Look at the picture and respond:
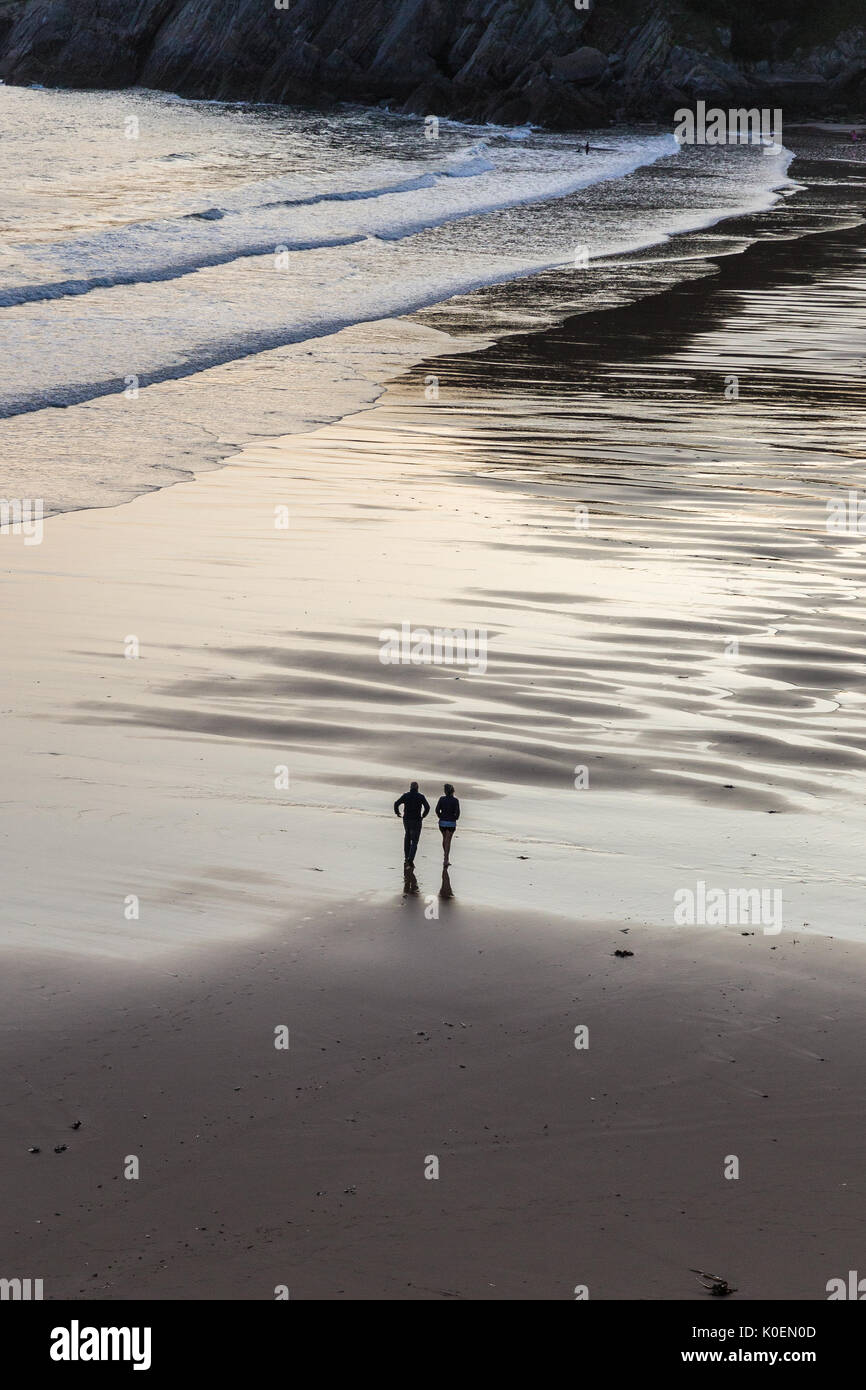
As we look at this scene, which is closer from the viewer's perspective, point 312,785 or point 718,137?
point 312,785

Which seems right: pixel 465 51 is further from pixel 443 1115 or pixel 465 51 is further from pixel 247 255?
pixel 443 1115

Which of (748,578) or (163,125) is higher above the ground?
(163,125)

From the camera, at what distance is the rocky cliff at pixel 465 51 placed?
85.4 metres

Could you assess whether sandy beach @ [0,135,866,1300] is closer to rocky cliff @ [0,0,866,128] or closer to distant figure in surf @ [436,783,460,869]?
distant figure in surf @ [436,783,460,869]

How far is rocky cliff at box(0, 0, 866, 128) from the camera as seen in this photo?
280 ft

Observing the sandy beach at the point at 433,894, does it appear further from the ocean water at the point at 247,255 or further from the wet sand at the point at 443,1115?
the ocean water at the point at 247,255

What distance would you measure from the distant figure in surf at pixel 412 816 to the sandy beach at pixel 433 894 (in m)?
0.18

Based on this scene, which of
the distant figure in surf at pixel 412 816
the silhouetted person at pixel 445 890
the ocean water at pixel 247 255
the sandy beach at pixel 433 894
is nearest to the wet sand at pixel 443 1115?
the sandy beach at pixel 433 894

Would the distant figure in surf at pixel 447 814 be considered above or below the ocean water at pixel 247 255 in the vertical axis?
below

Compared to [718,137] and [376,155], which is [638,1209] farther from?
[718,137]

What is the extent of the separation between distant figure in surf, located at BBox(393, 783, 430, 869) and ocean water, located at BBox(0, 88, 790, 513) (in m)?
7.08

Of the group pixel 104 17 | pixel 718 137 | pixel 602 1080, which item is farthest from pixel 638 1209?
pixel 104 17

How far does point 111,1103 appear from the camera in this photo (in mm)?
5176
